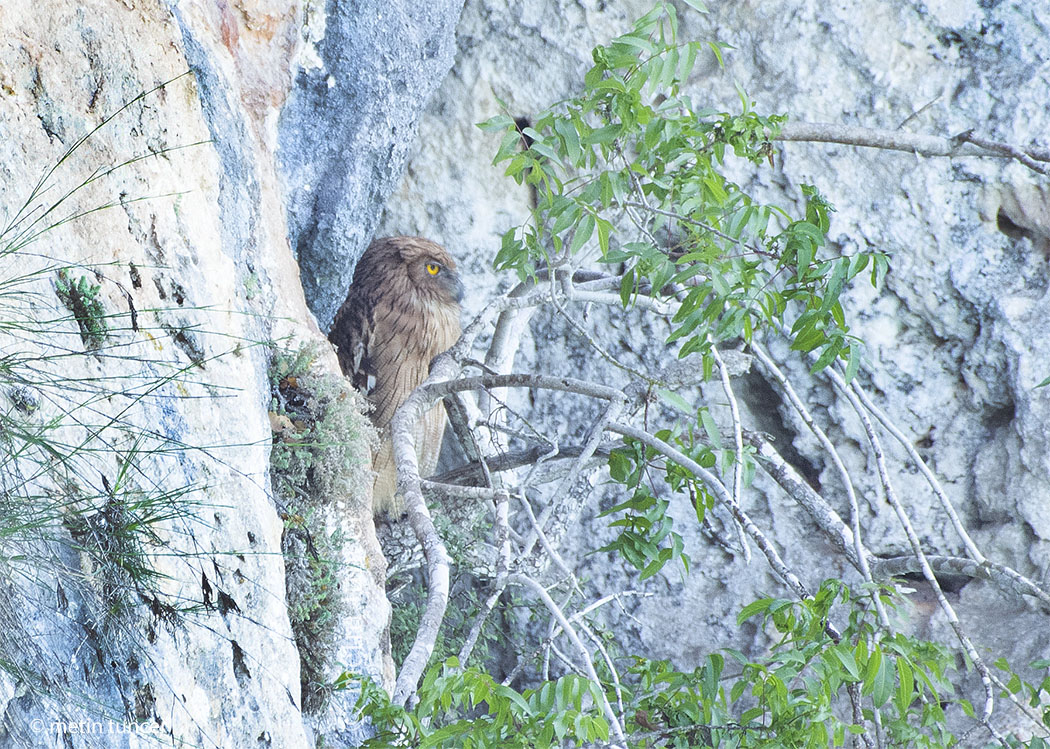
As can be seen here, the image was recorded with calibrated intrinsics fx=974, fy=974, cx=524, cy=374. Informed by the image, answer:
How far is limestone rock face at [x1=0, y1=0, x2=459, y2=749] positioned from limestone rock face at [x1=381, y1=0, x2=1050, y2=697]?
93 centimetres

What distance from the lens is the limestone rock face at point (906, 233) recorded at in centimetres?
284

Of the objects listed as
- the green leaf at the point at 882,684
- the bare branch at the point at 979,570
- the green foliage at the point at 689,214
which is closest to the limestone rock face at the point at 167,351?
the green foliage at the point at 689,214

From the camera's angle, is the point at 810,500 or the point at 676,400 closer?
the point at 676,400

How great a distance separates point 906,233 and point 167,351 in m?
2.19

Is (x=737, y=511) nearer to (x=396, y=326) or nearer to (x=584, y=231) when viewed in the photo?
(x=584, y=231)

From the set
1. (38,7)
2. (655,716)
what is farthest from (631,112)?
(655,716)

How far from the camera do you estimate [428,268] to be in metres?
3.14

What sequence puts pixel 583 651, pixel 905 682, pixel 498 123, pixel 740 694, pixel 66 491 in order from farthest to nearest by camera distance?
1. pixel 498 123
2. pixel 583 651
3. pixel 740 694
4. pixel 905 682
5. pixel 66 491

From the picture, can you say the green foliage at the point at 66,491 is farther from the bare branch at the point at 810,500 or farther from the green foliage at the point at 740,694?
the bare branch at the point at 810,500

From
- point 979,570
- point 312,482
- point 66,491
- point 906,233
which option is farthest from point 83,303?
point 906,233

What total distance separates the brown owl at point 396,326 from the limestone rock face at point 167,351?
1.68 feet

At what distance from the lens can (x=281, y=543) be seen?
76.8 inches

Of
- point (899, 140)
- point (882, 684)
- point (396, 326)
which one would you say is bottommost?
point (882, 684)

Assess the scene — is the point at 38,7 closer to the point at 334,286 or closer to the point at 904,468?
the point at 334,286
